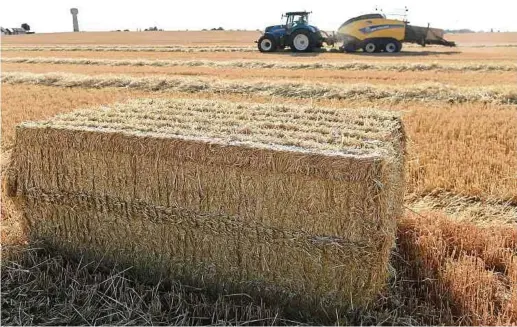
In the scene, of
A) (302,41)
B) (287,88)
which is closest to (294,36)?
(302,41)

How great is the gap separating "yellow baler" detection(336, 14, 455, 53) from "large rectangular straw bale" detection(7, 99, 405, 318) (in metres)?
23.4

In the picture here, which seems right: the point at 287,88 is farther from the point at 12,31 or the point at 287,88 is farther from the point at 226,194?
the point at 12,31

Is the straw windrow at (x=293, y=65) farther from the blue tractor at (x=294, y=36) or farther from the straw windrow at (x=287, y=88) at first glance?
the blue tractor at (x=294, y=36)

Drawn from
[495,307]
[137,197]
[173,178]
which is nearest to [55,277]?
[137,197]

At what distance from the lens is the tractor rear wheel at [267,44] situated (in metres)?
27.0

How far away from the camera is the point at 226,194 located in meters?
3.40

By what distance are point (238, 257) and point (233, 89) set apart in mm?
10145

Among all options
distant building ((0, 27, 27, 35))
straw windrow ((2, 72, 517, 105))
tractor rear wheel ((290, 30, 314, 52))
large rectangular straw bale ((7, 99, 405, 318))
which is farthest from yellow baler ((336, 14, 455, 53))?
distant building ((0, 27, 27, 35))

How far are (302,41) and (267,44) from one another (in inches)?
86.6

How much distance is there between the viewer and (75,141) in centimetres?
379

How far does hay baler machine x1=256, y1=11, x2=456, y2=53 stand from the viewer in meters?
26.1

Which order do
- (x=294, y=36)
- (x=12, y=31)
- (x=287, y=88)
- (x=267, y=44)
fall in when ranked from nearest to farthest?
1. (x=287, y=88)
2. (x=294, y=36)
3. (x=267, y=44)
4. (x=12, y=31)

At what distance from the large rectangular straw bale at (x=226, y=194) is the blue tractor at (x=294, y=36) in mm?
22723

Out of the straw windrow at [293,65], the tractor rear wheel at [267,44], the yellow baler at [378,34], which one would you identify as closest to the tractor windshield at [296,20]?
the tractor rear wheel at [267,44]
